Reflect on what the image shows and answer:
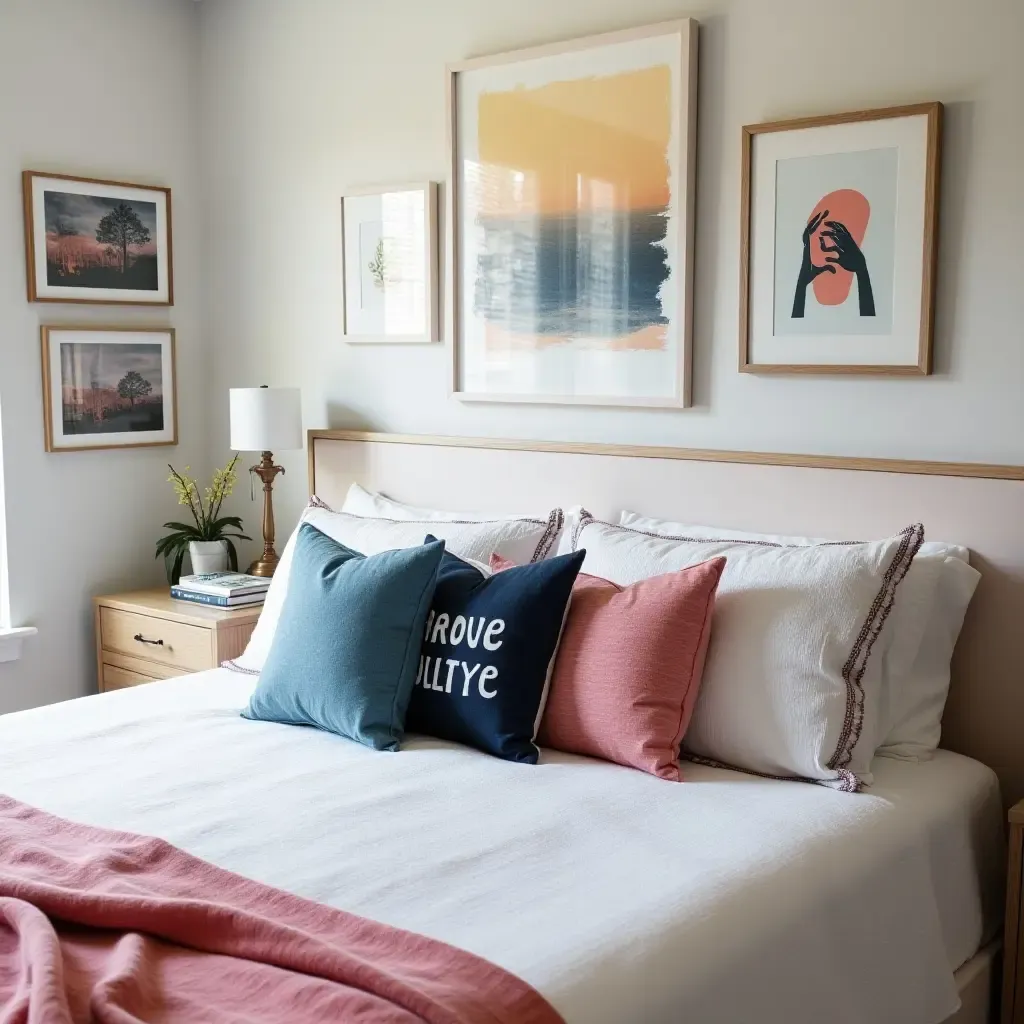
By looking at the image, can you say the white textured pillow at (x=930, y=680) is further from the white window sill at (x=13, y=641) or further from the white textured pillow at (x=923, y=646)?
the white window sill at (x=13, y=641)

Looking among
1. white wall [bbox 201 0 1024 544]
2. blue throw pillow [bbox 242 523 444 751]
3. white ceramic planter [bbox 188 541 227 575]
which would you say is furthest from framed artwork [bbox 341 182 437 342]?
blue throw pillow [bbox 242 523 444 751]

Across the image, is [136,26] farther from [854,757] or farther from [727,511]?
[854,757]

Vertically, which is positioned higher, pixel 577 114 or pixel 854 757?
pixel 577 114

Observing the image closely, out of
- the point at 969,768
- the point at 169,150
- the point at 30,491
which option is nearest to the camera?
the point at 969,768

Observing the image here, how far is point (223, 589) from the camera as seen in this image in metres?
3.60

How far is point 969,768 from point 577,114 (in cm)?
179

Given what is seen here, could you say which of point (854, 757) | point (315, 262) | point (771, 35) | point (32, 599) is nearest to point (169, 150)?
point (315, 262)

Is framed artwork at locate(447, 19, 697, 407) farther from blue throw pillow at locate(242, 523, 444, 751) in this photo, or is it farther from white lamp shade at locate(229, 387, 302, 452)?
blue throw pillow at locate(242, 523, 444, 751)

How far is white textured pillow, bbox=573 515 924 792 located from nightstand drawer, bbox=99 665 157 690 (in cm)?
190

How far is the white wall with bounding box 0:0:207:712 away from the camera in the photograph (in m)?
3.64

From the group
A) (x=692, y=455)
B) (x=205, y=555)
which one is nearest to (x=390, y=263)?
(x=205, y=555)

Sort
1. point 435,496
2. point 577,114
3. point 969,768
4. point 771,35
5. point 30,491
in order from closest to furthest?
1. point 969,768
2. point 771,35
3. point 577,114
4. point 435,496
5. point 30,491

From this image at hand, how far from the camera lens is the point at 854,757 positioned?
232 cm

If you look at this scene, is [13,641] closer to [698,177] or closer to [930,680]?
[698,177]
